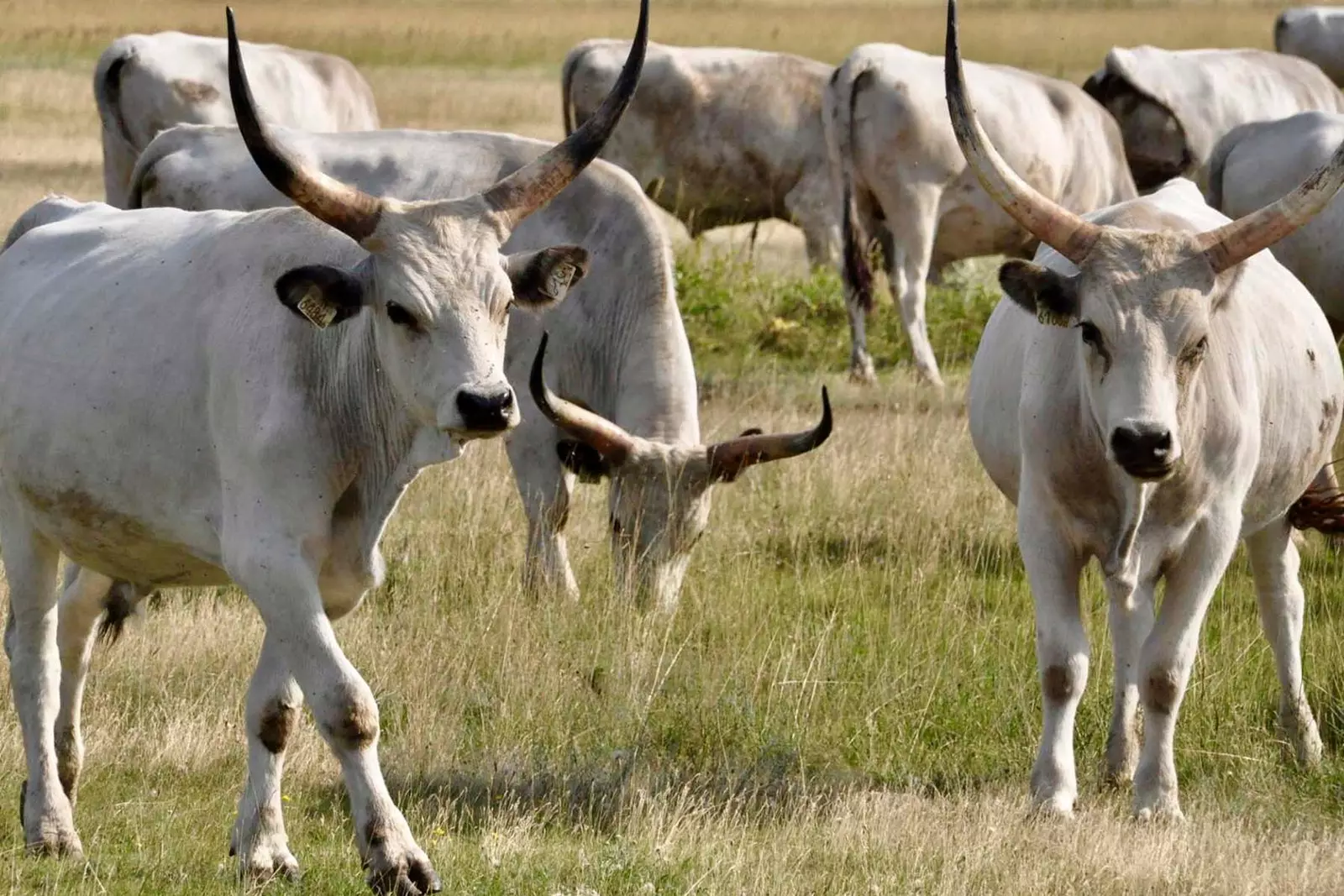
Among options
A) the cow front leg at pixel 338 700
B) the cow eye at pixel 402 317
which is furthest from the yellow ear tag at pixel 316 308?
the cow front leg at pixel 338 700

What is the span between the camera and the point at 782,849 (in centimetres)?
626

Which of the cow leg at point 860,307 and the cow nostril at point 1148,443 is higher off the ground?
the cow nostril at point 1148,443

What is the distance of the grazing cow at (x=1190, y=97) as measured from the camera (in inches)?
723

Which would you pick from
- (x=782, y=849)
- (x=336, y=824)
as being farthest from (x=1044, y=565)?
(x=336, y=824)

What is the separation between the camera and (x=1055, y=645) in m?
6.91

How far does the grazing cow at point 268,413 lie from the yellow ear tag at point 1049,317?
4.71 feet

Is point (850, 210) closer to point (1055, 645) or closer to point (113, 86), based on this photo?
point (113, 86)

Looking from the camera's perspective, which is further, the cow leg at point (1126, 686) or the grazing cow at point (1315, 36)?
the grazing cow at point (1315, 36)

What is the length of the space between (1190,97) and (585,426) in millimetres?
10791

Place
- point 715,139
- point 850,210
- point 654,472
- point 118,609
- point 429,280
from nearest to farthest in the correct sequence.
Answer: point 429,280
point 118,609
point 654,472
point 850,210
point 715,139

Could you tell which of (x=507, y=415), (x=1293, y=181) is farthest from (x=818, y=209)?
(x=507, y=415)

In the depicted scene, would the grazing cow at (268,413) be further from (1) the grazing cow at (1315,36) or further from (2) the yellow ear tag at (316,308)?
(1) the grazing cow at (1315,36)

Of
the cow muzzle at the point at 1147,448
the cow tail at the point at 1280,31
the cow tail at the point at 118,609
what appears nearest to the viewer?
the cow muzzle at the point at 1147,448

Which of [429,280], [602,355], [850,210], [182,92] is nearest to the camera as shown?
[429,280]
